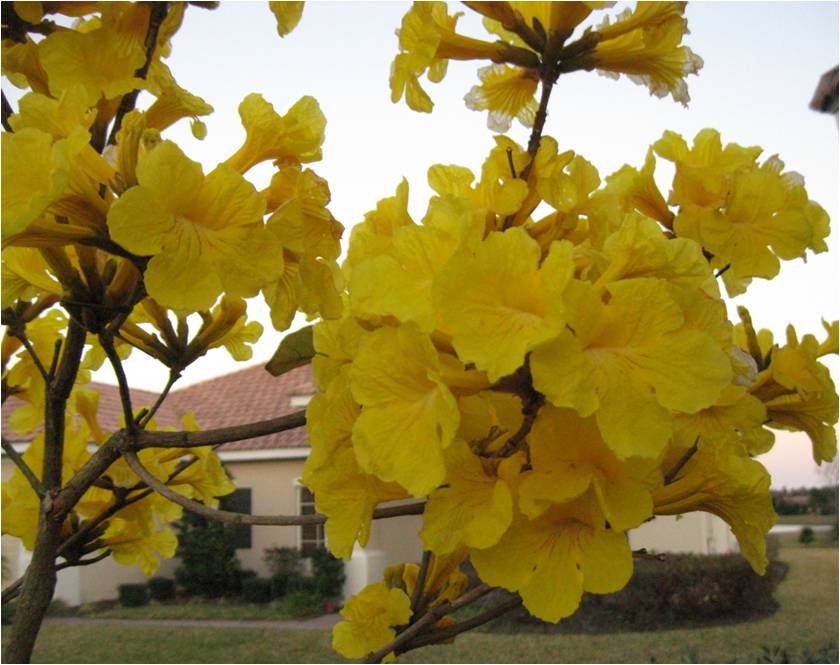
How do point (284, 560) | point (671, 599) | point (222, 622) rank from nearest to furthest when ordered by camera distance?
point (671, 599), point (222, 622), point (284, 560)

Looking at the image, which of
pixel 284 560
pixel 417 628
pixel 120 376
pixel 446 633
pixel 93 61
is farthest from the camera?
pixel 284 560

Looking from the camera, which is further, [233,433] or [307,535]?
[307,535]

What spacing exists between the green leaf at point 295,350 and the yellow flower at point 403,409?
349mm

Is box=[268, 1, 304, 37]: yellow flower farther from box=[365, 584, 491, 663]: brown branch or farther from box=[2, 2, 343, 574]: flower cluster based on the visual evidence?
box=[365, 584, 491, 663]: brown branch

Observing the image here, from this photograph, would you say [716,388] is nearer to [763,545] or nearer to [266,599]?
[763,545]

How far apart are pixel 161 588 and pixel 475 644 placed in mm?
7956

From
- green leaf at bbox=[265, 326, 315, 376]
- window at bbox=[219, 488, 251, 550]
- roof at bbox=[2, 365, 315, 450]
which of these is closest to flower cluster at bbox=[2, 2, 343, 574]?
green leaf at bbox=[265, 326, 315, 376]

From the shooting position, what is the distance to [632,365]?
0.85 m

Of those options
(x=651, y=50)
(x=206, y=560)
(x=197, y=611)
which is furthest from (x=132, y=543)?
(x=206, y=560)

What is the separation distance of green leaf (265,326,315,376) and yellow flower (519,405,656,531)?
46cm

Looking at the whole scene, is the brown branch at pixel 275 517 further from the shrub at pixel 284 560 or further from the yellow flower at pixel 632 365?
the shrub at pixel 284 560

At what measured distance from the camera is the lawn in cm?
1127

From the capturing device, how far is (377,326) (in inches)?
37.7

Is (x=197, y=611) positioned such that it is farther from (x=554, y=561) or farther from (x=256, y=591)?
(x=554, y=561)
